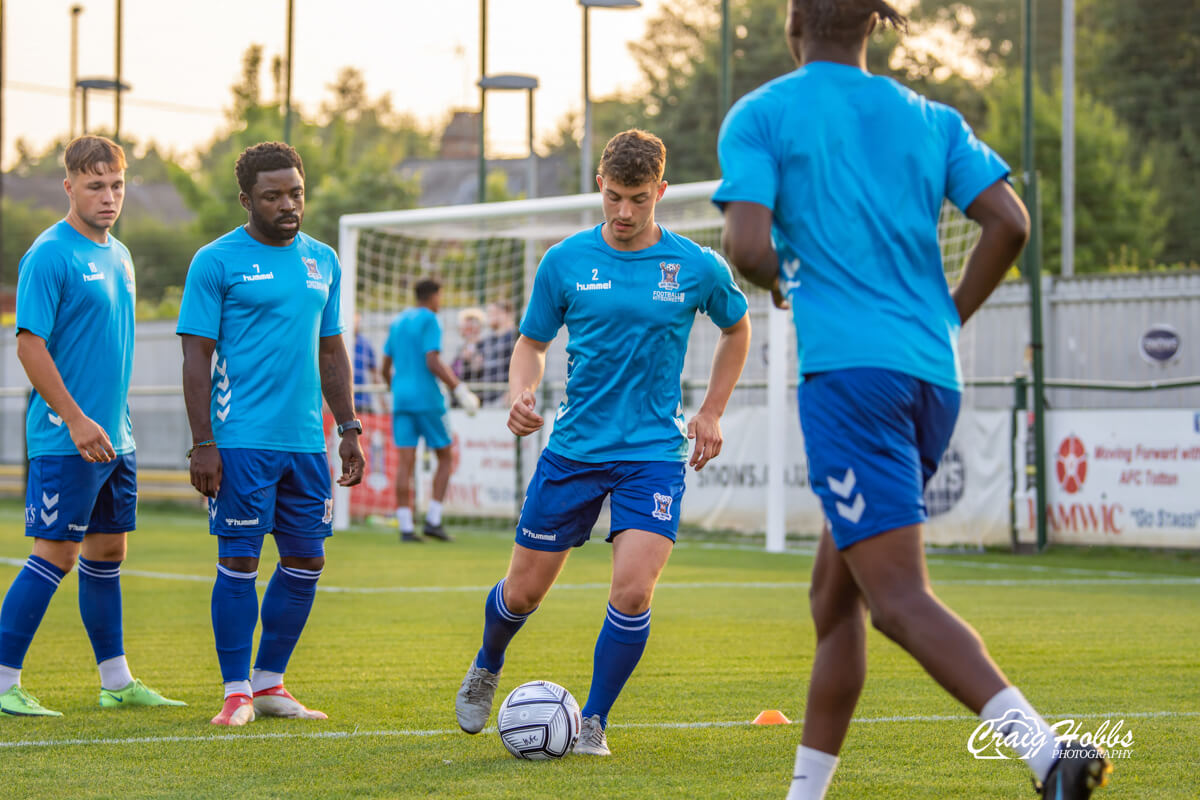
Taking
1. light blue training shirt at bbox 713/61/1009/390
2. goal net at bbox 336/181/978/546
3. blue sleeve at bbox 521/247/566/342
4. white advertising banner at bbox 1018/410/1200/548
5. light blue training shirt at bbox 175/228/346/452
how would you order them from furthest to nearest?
goal net at bbox 336/181/978/546 < white advertising banner at bbox 1018/410/1200/548 < light blue training shirt at bbox 175/228/346/452 < blue sleeve at bbox 521/247/566/342 < light blue training shirt at bbox 713/61/1009/390

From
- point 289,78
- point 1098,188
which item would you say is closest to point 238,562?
point 289,78

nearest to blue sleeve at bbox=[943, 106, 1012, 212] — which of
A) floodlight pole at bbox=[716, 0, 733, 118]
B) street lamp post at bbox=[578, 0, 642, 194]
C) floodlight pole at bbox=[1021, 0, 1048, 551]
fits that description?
floodlight pole at bbox=[1021, 0, 1048, 551]

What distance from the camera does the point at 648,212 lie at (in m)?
5.07

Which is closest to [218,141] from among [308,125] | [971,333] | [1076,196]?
[308,125]

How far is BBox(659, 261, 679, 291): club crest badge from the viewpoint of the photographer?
5070mm

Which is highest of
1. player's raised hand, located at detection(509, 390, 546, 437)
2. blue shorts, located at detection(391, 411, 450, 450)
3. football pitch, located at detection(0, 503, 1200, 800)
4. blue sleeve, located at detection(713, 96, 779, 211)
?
blue sleeve, located at detection(713, 96, 779, 211)

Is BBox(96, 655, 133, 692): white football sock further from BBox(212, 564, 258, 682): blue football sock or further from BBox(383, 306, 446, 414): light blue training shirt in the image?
BBox(383, 306, 446, 414): light blue training shirt

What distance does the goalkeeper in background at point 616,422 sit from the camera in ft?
16.2

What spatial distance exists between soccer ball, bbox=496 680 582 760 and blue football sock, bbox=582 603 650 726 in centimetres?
10

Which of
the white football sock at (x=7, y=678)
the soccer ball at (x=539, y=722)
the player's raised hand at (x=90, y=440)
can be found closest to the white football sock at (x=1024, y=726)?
the soccer ball at (x=539, y=722)

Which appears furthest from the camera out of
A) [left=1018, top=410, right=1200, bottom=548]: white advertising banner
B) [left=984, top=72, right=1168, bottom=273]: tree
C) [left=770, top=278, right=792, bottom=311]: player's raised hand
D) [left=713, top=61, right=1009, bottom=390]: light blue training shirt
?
[left=984, top=72, right=1168, bottom=273]: tree

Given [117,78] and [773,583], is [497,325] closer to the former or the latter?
[773,583]

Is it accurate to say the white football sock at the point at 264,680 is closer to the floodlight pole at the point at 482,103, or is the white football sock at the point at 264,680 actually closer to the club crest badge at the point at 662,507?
the club crest badge at the point at 662,507

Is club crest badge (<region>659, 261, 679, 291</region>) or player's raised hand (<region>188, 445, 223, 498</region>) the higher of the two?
club crest badge (<region>659, 261, 679, 291</region>)
